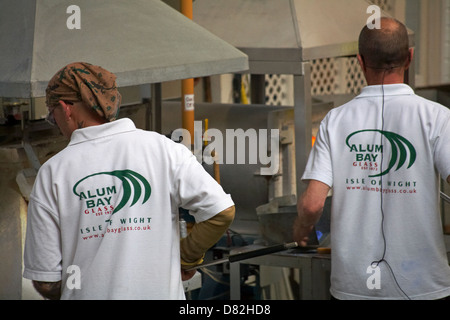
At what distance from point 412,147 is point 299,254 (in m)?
1.48

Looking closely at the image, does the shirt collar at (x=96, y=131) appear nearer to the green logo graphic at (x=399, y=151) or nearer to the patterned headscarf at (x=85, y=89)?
the patterned headscarf at (x=85, y=89)

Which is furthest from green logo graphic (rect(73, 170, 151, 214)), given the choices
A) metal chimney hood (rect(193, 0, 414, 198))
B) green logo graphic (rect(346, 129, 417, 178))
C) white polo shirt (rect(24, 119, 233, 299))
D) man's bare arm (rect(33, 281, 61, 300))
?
metal chimney hood (rect(193, 0, 414, 198))

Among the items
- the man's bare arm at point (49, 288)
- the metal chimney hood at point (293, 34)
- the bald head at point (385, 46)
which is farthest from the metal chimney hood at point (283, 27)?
the man's bare arm at point (49, 288)

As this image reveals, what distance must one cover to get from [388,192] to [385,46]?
425 millimetres

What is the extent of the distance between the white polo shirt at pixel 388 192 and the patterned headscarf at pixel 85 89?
0.66 meters

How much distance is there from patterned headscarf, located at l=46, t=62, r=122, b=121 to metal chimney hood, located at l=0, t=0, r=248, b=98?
1.87 ft

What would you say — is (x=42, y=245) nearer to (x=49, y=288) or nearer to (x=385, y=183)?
(x=49, y=288)

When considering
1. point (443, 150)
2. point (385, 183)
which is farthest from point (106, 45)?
point (443, 150)

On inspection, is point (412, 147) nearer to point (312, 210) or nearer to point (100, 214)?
point (312, 210)

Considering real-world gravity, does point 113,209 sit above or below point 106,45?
below

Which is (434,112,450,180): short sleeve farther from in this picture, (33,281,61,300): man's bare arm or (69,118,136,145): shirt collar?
(33,281,61,300): man's bare arm

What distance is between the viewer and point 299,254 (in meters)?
3.50

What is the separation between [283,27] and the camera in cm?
374

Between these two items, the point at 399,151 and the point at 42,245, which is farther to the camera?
the point at 399,151
